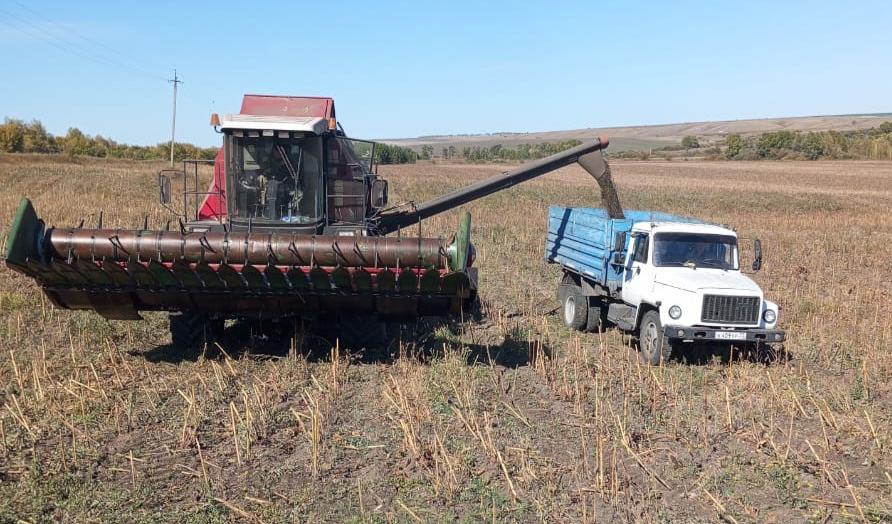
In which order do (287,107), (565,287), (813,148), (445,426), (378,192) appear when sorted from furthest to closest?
1. (813,148)
2. (565,287)
3. (287,107)
4. (378,192)
5. (445,426)

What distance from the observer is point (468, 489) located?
5.46 metres

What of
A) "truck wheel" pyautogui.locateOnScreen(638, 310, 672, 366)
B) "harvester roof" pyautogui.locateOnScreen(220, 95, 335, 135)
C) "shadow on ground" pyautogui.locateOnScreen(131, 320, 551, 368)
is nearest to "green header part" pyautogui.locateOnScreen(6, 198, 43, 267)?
"shadow on ground" pyautogui.locateOnScreen(131, 320, 551, 368)

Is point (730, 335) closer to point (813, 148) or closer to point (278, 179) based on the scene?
point (278, 179)

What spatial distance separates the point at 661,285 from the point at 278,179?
16.0 feet

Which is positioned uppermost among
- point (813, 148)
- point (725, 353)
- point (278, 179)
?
point (813, 148)

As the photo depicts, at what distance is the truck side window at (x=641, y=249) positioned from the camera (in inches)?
405

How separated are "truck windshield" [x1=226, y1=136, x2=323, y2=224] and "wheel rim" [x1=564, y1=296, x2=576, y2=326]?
423 cm

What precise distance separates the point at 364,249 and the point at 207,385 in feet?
6.76

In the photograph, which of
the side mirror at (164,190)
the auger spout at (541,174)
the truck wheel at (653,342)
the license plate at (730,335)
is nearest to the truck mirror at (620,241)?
the truck wheel at (653,342)

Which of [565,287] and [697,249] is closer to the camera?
[697,249]

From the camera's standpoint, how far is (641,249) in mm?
10375

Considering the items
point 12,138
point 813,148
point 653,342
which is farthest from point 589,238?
point 813,148

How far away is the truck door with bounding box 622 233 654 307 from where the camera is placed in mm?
9969

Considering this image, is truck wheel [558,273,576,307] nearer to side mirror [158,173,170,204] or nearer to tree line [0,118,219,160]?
side mirror [158,173,170,204]
